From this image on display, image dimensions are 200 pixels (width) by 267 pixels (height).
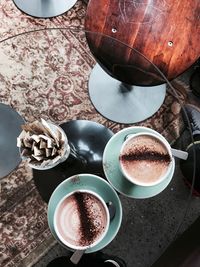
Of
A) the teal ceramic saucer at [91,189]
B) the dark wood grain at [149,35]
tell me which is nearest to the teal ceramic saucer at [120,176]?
the teal ceramic saucer at [91,189]

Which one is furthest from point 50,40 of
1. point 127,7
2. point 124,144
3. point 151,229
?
point 151,229

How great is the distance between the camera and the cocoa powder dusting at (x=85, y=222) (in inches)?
34.9

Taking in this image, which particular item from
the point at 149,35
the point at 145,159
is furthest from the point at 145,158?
the point at 149,35

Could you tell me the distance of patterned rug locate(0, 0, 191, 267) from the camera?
1.31 metres

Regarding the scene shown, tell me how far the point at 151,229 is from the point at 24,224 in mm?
434

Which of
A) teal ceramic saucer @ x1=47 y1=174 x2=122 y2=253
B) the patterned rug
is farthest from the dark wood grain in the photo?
teal ceramic saucer @ x1=47 y1=174 x2=122 y2=253

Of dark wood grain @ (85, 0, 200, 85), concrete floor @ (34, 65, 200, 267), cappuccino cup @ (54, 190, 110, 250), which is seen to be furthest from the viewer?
concrete floor @ (34, 65, 200, 267)

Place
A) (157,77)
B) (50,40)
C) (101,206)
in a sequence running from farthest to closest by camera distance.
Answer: (50,40), (157,77), (101,206)

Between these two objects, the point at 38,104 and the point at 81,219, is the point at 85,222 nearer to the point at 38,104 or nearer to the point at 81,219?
the point at 81,219

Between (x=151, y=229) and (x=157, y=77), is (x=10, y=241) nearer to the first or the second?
(x=151, y=229)

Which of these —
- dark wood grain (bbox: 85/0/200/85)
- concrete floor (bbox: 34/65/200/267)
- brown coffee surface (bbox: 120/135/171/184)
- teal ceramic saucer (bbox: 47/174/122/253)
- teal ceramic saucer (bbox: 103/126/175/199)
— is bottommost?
concrete floor (bbox: 34/65/200/267)

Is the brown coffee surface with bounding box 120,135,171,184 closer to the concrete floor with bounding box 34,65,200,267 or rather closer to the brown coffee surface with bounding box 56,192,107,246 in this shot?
the brown coffee surface with bounding box 56,192,107,246

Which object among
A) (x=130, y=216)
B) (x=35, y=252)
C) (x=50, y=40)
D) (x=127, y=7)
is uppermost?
(x=127, y=7)

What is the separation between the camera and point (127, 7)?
3.71 ft
